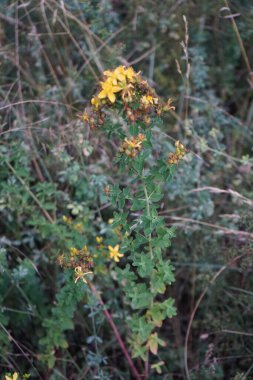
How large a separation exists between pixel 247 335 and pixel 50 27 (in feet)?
6.39

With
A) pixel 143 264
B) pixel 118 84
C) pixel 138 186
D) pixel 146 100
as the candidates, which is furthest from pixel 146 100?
pixel 143 264

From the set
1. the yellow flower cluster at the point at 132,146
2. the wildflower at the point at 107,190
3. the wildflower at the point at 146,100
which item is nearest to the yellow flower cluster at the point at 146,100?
the wildflower at the point at 146,100

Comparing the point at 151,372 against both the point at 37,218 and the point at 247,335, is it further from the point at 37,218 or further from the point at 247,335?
the point at 37,218

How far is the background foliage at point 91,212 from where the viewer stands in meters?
2.40

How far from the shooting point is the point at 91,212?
2.51 metres

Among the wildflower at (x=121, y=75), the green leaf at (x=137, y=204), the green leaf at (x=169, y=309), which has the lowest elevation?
the green leaf at (x=169, y=309)

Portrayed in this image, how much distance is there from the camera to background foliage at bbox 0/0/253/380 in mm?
2404

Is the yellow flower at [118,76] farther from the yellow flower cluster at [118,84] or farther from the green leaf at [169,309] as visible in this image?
the green leaf at [169,309]

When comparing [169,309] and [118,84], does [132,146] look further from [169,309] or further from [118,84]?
[169,309]

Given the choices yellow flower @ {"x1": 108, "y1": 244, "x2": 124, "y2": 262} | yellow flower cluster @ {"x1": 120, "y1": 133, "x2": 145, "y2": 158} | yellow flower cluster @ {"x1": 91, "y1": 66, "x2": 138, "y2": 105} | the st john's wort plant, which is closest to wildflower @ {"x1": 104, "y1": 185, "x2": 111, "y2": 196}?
the st john's wort plant

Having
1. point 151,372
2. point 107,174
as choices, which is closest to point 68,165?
point 107,174

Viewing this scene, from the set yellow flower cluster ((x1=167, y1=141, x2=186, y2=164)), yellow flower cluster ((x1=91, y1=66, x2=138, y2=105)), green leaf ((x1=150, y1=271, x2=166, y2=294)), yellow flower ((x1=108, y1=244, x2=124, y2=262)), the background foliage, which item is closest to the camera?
yellow flower cluster ((x1=91, y1=66, x2=138, y2=105))

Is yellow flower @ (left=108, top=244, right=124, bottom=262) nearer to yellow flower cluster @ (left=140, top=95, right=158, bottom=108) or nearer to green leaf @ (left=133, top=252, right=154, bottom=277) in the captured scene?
green leaf @ (left=133, top=252, right=154, bottom=277)

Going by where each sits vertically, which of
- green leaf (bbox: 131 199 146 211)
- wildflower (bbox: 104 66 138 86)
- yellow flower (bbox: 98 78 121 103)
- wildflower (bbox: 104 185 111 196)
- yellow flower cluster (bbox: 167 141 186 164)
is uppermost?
wildflower (bbox: 104 66 138 86)
